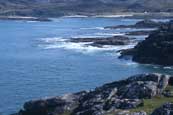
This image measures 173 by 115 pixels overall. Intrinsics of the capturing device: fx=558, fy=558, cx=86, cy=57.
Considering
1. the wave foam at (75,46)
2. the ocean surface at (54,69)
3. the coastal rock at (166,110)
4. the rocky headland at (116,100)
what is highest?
the coastal rock at (166,110)

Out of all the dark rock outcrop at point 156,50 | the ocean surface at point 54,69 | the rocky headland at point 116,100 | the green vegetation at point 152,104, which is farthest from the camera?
the dark rock outcrop at point 156,50

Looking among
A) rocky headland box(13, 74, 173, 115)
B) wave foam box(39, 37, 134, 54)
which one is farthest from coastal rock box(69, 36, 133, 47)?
rocky headland box(13, 74, 173, 115)

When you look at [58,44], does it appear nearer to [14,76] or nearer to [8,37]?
[8,37]

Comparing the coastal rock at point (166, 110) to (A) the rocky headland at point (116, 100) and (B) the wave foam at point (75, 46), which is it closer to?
(A) the rocky headland at point (116, 100)

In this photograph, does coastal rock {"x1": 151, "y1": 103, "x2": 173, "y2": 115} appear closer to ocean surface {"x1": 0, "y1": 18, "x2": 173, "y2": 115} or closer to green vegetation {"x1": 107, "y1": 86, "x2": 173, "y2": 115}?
green vegetation {"x1": 107, "y1": 86, "x2": 173, "y2": 115}

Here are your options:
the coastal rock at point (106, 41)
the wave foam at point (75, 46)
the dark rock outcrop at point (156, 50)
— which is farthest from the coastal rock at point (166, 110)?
the coastal rock at point (106, 41)

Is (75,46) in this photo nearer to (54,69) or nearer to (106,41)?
(106,41)

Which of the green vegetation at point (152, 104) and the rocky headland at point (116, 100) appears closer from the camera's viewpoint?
the green vegetation at point (152, 104)
